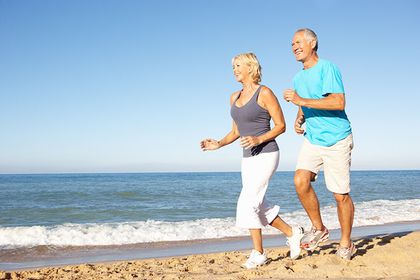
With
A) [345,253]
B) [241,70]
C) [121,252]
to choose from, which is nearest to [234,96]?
[241,70]

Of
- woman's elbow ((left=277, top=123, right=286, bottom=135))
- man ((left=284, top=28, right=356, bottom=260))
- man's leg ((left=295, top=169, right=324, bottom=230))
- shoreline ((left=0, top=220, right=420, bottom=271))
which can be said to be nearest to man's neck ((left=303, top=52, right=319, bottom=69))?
man ((left=284, top=28, right=356, bottom=260))

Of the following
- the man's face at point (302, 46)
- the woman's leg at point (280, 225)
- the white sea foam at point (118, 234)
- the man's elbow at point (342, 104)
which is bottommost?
the white sea foam at point (118, 234)

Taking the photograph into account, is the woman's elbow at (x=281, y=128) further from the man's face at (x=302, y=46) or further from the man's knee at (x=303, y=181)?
the man's face at (x=302, y=46)

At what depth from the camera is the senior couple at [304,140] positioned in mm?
3865

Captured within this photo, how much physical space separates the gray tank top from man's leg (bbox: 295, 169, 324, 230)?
49cm

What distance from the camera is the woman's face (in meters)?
3.97

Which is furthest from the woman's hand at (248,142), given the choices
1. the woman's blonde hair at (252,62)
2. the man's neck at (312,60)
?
the man's neck at (312,60)

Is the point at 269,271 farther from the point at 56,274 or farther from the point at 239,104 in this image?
the point at 56,274

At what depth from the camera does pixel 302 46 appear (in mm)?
4121

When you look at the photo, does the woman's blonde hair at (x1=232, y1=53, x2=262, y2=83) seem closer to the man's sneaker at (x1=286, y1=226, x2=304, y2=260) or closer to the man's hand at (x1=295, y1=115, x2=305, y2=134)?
the man's hand at (x1=295, y1=115, x2=305, y2=134)

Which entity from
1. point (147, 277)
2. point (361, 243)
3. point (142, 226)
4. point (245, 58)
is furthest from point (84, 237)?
point (245, 58)

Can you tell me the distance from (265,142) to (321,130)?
63cm

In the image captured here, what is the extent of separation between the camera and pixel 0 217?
43.6 ft

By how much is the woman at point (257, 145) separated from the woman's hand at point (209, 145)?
0.31 metres
